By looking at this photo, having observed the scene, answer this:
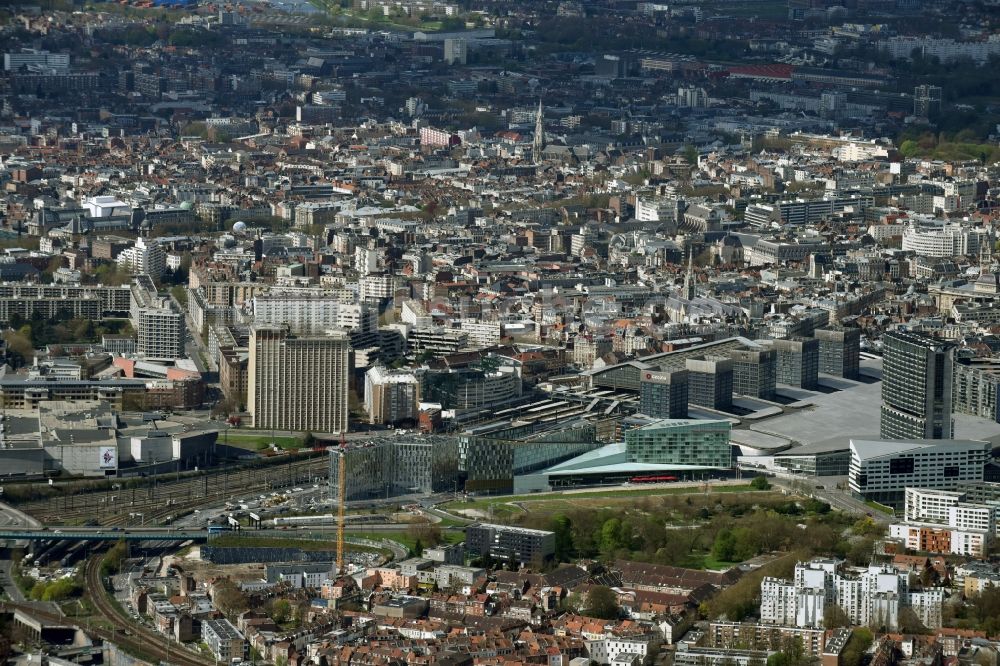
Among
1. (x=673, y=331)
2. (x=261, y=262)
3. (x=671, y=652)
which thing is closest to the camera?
(x=671, y=652)

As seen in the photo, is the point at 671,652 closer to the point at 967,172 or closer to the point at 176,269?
the point at 176,269

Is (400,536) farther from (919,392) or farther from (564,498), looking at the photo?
(919,392)

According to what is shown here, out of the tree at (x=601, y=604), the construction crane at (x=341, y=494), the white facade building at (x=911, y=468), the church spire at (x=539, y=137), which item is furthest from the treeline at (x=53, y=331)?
the church spire at (x=539, y=137)

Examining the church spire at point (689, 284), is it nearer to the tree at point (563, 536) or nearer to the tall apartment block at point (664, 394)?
the tall apartment block at point (664, 394)

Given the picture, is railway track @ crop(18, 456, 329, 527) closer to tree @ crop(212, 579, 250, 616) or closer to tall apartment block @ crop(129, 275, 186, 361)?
tree @ crop(212, 579, 250, 616)

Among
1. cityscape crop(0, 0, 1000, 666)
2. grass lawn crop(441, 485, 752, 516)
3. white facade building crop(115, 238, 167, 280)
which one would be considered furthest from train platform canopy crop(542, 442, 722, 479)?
white facade building crop(115, 238, 167, 280)

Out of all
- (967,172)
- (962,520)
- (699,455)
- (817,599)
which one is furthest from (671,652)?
(967,172)
